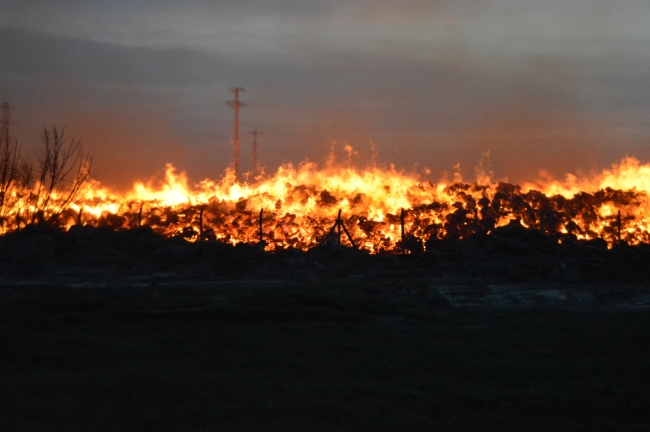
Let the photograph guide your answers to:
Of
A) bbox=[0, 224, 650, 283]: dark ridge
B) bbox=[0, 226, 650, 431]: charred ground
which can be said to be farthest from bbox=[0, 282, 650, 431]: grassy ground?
bbox=[0, 224, 650, 283]: dark ridge

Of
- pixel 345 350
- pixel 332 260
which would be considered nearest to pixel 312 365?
pixel 345 350

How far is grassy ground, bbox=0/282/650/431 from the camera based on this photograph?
6.88 meters

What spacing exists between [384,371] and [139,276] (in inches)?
647

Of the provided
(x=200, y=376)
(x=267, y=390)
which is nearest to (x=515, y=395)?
(x=267, y=390)

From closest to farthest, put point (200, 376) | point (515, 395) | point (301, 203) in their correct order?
point (515, 395) < point (200, 376) < point (301, 203)

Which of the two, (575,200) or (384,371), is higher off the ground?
(575,200)

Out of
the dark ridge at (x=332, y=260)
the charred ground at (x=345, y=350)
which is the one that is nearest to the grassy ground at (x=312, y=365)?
the charred ground at (x=345, y=350)

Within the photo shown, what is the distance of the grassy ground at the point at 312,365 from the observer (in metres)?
6.88

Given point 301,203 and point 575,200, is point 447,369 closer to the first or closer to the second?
point 301,203

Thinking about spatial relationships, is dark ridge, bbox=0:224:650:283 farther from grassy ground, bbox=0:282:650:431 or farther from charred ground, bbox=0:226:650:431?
grassy ground, bbox=0:282:650:431

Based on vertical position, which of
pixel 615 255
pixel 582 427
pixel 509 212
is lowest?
pixel 582 427

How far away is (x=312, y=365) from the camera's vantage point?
965 cm

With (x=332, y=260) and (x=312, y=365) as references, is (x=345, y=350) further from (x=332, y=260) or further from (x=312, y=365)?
(x=332, y=260)

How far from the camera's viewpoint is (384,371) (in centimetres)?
927
